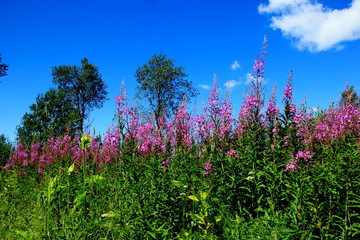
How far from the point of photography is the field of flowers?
346cm

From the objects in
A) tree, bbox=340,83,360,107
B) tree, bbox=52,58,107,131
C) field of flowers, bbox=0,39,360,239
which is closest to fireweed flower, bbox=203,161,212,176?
field of flowers, bbox=0,39,360,239

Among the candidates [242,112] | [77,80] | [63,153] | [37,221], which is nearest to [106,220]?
[37,221]

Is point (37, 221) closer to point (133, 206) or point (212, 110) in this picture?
point (133, 206)

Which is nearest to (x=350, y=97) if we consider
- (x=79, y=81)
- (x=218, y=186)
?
(x=218, y=186)

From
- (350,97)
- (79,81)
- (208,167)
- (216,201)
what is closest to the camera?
(216,201)

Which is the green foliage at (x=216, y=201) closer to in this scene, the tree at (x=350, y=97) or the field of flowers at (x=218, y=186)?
the field of flowers at (x=218, y=186)

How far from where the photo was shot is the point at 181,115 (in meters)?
6.47

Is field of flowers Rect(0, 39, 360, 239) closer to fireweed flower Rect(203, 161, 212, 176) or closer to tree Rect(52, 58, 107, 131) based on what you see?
fireweed flower Rect(203, 161, 212, 176)

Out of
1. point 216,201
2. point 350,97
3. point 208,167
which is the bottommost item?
point 216,201

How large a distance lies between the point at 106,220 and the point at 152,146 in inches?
66.9

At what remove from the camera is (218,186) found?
4867 millimetres

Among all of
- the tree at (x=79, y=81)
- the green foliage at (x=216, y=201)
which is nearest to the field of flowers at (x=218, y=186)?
the green foliage at (x=216, y=201)

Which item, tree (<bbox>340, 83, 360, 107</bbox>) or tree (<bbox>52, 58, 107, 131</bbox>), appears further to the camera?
tree (<bbox>52, 58, 107, 131</bbox>)

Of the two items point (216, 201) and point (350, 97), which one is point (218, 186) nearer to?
point (216, 201)
